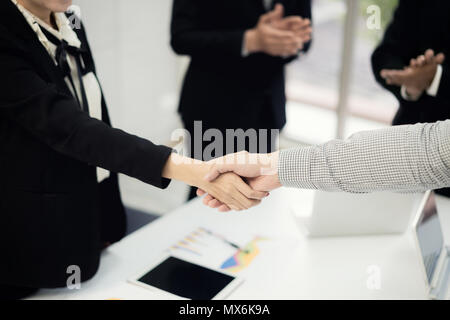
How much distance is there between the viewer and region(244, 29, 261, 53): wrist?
6.13 feet

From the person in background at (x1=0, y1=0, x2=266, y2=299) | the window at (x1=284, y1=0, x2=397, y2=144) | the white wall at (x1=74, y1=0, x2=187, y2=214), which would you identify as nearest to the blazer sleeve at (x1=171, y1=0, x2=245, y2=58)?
the white wall at (x1=74, y1=0, x2=187, y2=214)

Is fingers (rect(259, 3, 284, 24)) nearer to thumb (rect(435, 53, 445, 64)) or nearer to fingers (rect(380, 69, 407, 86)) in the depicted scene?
fingers (rect(380, 69, 407, 86))

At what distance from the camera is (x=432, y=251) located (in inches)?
53.8

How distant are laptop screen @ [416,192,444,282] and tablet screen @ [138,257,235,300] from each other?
512 mm

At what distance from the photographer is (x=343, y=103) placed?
8.61ft

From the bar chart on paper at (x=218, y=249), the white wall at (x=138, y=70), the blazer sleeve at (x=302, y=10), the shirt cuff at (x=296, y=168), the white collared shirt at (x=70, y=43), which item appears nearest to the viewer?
the white collared shirt at (x=70, y=43)

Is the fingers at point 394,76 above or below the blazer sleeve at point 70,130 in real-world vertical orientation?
above

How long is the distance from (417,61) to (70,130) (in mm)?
916

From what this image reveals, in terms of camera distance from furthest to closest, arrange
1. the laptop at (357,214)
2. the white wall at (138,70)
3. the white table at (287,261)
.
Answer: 1. the white wall at (138,70)
2. the laptop at (357,214)
3. the white table at (287,261)

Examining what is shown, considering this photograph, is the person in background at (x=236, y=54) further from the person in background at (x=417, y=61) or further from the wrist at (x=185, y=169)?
the wrist at (x=185, y=169)

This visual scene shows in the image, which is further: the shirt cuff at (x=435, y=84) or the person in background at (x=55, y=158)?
the shirt cuff at (x=435, y=84)

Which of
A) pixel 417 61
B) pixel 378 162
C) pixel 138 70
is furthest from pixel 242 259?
pixel 138 70

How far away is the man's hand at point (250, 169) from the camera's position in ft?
4.31

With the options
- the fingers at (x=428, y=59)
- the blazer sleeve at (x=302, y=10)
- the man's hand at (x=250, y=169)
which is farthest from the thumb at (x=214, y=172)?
the blazer sleeve at (x=302, y=10)
